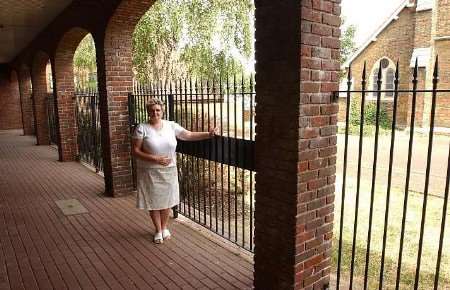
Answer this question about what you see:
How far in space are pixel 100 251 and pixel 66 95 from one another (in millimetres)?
6596

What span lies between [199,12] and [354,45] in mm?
38244

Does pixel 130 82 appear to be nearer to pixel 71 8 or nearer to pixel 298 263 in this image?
pixel 71 8

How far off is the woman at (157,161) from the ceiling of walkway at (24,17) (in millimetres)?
4756

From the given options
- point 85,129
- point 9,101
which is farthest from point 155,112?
point 9,101

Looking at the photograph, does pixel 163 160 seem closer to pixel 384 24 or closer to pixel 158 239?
pixel 158 239

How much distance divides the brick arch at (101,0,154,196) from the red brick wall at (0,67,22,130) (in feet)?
50.7

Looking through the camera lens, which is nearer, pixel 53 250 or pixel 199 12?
pixel 53 250

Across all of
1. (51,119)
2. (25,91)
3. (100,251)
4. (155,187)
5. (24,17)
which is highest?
Answer: (24,17)

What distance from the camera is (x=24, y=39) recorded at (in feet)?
38.0

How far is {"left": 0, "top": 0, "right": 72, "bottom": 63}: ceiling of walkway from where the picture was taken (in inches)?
295

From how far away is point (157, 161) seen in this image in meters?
4.16

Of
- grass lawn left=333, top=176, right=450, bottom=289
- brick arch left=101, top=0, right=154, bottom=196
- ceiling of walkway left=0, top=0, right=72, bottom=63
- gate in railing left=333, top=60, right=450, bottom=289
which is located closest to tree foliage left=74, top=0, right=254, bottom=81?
ceiling of walkway left=0, top=0, right=72, bottom=63

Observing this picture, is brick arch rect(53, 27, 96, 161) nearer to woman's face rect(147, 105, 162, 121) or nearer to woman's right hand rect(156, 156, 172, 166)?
woman's face rect(147, 105, 162, 121)

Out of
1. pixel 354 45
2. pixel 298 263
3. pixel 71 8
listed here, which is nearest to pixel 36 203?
pixel 71 8
